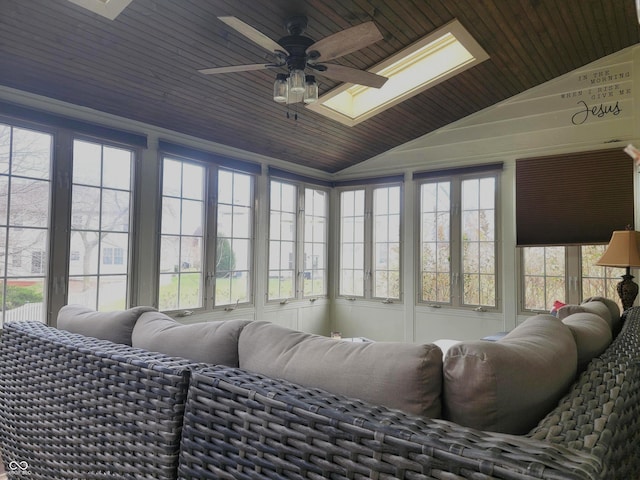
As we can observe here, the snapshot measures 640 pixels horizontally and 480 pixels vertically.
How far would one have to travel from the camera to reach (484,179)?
16.0 feet

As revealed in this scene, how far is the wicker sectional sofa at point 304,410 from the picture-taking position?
0.67 meters

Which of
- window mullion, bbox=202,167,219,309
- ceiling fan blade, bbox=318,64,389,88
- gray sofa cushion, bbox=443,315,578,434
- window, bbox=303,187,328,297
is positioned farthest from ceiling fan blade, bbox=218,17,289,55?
window, bbox=303,187,328,297

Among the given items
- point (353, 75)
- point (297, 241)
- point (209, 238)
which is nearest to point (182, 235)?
point (209, 238)

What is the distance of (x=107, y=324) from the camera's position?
1674 millimetres

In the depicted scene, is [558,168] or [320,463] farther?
[558,168]

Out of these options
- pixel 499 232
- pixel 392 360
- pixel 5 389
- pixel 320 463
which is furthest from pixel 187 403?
pixel 499 232

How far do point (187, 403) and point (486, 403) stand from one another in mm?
701

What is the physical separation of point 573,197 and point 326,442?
4.57 m

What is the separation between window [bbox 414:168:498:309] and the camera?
479cm

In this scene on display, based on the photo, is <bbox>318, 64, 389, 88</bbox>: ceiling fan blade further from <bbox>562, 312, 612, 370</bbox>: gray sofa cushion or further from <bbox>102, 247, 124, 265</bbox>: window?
<bbox>102, 247, 124, 265</bbox>: window

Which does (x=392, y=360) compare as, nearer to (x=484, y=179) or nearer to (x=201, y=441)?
(x=201, y=441)

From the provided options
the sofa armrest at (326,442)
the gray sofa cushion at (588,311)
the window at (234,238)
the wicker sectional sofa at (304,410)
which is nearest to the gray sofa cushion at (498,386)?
the wicker sectional sofa at (304,410)

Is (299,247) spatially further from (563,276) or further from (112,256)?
(563,276)

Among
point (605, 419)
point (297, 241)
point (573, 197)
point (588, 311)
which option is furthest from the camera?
point (297, 241)
